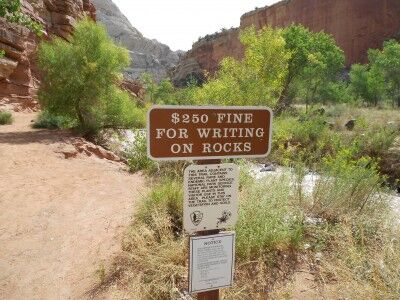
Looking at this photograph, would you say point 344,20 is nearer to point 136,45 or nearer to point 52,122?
point 52,122

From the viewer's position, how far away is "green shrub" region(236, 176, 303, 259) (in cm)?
379

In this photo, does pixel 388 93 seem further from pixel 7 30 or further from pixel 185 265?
pixel 185 265

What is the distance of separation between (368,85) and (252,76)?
76.9 ft

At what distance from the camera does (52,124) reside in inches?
569

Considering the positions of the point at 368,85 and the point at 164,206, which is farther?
the point at 368,85

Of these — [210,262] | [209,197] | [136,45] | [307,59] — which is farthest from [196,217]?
[136,45]

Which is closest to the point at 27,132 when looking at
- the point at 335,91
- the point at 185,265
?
the point at 185,265

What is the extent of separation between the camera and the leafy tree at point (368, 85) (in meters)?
30.5

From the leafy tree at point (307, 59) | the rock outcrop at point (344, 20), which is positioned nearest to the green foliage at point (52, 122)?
the leafy tree at point (307, 59)

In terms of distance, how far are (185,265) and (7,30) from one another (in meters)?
18.0

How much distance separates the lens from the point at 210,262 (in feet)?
7.34

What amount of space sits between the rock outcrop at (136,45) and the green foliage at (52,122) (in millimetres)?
75026

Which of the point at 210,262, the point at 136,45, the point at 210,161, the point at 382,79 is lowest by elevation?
the point at 210,262

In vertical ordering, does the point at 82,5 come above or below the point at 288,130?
above
